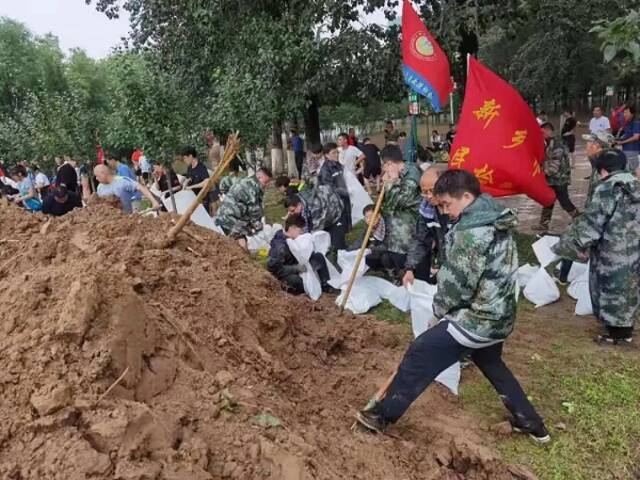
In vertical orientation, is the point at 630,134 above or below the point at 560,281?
above

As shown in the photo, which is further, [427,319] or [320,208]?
[320,208]

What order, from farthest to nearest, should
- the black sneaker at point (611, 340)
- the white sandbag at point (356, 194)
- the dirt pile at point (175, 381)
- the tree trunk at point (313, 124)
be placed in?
1. the tree trunk at point (313, 124)
2. the white sandbag at point (356, 194)
3. the black sneaker at point (611, 340)
4. the dirt pile at point (175, 381)

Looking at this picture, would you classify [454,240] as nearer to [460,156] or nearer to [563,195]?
[460,156]

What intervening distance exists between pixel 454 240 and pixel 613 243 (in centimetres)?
227

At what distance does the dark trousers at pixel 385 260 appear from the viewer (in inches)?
255

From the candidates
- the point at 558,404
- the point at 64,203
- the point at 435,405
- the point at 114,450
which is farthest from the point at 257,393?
the point at 64,203

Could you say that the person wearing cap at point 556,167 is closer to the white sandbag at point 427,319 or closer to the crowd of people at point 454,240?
the crowd of people at point 454,240

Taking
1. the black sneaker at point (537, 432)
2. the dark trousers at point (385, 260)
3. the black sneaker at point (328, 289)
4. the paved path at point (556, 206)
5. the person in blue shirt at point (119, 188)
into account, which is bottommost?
the paved path at point (556, 206)

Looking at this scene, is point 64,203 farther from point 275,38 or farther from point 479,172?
point 479,172

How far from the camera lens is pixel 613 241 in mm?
4816

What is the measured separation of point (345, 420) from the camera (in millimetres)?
3617

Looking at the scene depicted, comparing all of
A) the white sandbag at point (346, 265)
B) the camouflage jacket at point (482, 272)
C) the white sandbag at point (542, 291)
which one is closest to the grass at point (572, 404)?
the white sandbag at point (542, 291)

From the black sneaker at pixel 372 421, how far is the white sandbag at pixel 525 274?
11.7ft

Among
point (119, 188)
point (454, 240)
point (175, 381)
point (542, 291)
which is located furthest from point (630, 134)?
point (175, 381)
